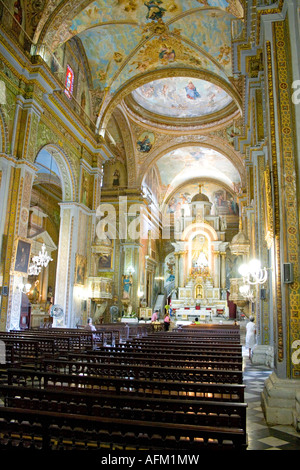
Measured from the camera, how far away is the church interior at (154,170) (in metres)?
5.29

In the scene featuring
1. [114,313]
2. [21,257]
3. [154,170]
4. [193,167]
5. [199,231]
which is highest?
[193,167]

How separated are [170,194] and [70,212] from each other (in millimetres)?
16660

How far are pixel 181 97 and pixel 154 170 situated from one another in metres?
7.01

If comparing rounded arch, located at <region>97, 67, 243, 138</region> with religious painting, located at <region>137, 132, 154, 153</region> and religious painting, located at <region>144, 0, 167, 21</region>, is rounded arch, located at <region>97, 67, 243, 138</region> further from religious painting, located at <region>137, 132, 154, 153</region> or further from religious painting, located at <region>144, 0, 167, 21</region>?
religious painting, located at <region>137, 132, 154, 153</region>

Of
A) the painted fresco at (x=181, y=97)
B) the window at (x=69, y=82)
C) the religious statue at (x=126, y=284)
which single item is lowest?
the religious statue at (x=126, y=284)

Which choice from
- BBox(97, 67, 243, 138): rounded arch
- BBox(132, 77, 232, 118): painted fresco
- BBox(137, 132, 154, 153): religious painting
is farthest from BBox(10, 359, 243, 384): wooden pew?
BBox(137, 132, 154, 153): religious painting

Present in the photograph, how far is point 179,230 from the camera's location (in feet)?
100

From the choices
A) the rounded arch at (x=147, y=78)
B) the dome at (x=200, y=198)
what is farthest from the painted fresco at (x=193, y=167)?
the rounded arch at (x=147, y=78)

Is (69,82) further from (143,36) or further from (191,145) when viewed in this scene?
(191,145)

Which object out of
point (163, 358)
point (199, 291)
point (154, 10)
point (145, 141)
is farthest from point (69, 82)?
point (199, 291)

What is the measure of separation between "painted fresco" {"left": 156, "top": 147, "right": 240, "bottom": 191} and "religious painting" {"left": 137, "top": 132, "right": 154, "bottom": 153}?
2852 mm

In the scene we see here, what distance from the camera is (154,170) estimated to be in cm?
2714

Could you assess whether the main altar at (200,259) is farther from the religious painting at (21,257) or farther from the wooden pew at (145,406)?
A: the wooden pew at (145,406)

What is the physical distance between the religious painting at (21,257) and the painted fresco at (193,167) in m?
16.8
